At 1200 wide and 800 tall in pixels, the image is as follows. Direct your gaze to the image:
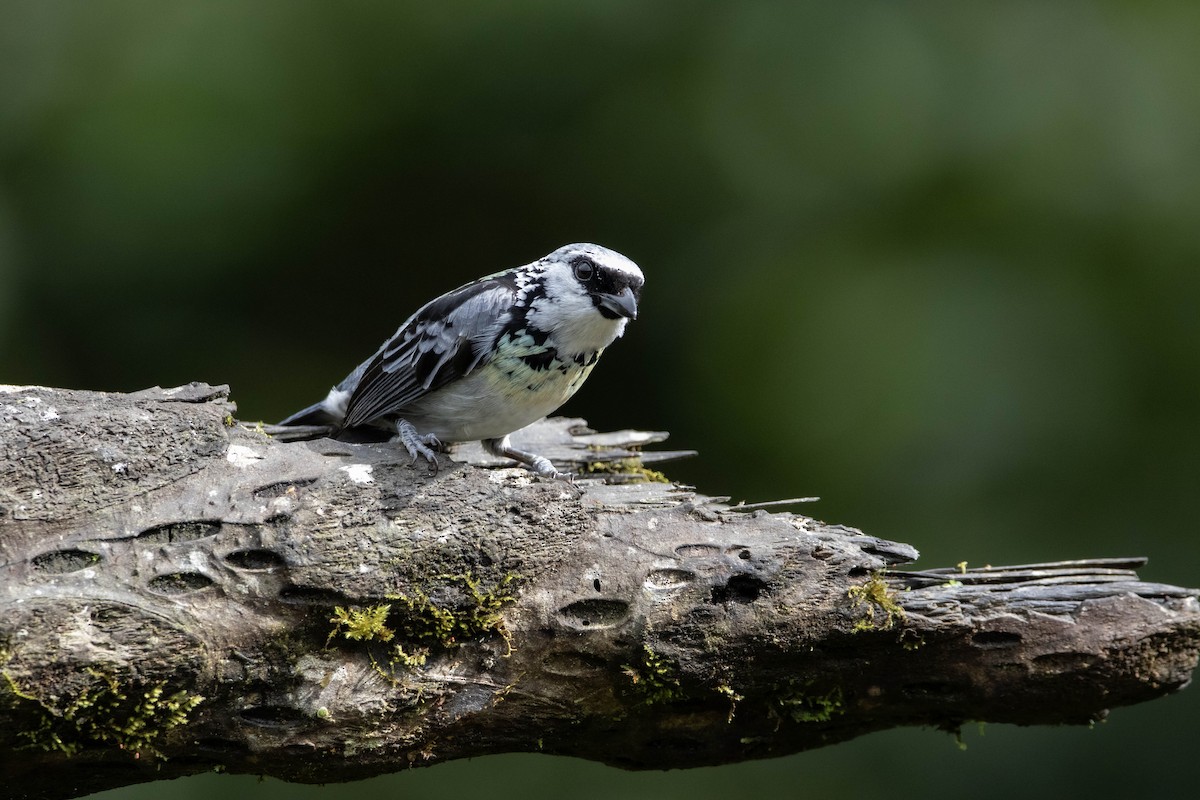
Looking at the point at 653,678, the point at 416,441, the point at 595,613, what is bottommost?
the point at 653,678

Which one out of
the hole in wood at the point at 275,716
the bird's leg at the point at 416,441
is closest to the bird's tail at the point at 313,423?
the bird's leg at the point at 416,441

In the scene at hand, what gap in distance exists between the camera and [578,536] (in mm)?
3035

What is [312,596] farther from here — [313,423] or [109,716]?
[313,423]

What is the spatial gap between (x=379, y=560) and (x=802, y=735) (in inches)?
52.6

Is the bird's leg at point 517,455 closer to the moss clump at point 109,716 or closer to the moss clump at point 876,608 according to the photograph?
the moss clump at point 876,608

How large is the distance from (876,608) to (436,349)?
1.64 meters

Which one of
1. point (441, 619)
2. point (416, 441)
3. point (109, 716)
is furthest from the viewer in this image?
point (416, 441)

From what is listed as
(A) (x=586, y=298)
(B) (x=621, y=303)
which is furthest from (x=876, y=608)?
(A) (x=586, y=298)

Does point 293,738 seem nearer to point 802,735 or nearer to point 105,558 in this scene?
point 105,558

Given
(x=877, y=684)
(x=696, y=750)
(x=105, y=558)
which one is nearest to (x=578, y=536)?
(x=696, y=750)

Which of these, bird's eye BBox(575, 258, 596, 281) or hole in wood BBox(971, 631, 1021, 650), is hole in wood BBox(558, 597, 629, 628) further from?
bird's eye BBox(575, 258, 596, 281)

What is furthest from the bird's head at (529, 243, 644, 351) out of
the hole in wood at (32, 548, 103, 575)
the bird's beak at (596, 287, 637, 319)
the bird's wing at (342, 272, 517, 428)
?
the hole in wood at (32, 548, 103, 575)

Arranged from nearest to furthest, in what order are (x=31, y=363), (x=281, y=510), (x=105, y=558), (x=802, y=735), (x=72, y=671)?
(x=72, y=671), (x=105, y=558), (x=281, y=510), (x=802, y=735), (x=31, y=363)

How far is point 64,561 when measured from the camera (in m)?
2.64
